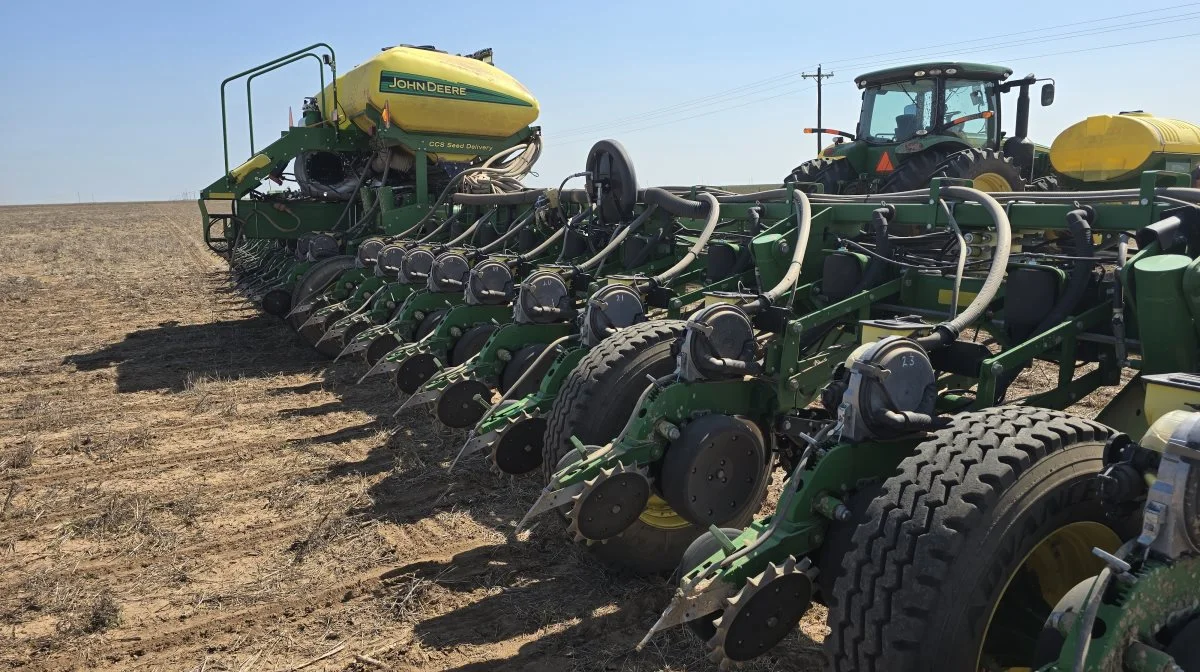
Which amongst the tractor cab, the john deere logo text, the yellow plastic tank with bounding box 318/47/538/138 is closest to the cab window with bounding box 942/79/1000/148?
the tractor cab

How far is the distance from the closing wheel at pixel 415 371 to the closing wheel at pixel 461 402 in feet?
2.32

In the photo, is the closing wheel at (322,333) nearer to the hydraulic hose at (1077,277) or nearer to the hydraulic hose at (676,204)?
the hydraulic hose at (676,204)

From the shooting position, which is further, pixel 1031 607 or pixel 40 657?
pixel 40 657

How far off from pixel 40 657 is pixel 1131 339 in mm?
4040

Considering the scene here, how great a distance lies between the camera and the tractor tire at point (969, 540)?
2.13 metres

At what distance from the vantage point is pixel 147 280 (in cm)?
1459

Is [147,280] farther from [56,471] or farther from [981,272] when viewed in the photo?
[981,272]

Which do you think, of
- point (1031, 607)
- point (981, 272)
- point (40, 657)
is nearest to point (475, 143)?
point (981, 272)

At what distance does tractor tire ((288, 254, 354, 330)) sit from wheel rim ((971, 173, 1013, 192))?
19.2ft

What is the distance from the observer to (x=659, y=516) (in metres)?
3.89

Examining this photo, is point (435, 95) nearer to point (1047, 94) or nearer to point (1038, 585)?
point (1047, 94)

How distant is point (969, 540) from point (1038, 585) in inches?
21.9

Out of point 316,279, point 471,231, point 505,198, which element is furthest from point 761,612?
point 316,279

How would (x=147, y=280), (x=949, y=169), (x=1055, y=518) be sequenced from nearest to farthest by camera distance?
1. (x=1055, y=518)
2. (x=949, y=169)
3. (x=147, y=280)
